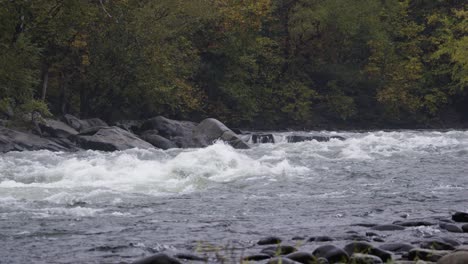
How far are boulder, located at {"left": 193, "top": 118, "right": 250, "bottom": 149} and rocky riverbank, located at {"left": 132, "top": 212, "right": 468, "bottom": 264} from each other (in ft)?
50.0

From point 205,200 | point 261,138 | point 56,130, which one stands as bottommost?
point 205,200

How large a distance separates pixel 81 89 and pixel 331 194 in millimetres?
19562

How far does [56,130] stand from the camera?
24.2 m

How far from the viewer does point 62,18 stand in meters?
26.0

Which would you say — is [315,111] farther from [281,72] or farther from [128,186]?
[128,186]

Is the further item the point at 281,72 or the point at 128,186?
the point at 281,72

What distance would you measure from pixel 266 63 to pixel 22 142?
20904mm

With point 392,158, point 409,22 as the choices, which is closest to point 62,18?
point 392,158

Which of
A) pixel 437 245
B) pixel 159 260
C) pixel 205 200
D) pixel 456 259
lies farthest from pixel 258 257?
pixel 205 200

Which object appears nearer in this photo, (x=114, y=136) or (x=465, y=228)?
(x=465, y=228)

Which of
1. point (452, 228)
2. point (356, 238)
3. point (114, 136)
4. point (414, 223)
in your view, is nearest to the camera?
point (356, 238)

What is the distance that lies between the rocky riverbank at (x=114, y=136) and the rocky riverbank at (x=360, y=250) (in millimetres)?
14134

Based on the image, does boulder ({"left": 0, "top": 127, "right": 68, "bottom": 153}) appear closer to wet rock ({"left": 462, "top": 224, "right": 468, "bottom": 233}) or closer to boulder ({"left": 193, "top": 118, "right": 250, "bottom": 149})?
boulder ({"left": 193, "top": 118, "right": 250, "bottom": 149})

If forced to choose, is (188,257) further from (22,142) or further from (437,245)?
(22,142)
